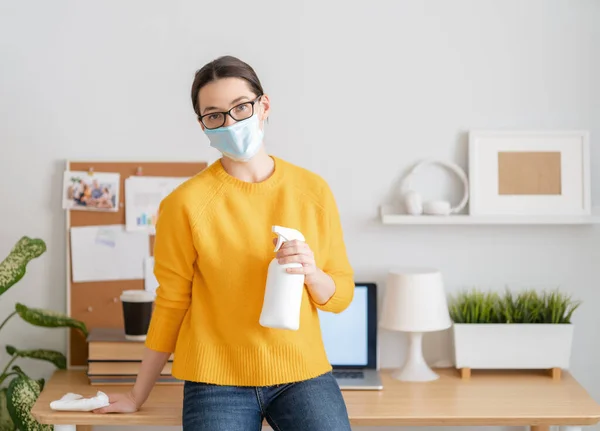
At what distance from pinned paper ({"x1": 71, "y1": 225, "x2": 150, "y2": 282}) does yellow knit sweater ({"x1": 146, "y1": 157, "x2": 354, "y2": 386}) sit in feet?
1.88

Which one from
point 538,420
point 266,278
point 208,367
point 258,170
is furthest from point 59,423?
point 538,420

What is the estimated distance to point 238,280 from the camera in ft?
5.63

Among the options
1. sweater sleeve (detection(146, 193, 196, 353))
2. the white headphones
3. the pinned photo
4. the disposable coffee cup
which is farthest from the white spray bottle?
the pinned photo

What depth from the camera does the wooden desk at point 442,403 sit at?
1.90 meters

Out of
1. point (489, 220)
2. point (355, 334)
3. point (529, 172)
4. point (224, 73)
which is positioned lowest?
point (355, 334)

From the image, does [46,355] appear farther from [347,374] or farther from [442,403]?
[442,403]

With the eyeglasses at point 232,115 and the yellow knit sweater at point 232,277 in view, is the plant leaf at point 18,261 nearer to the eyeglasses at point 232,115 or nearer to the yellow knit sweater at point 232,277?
the yellow knit sweater at point 232,277

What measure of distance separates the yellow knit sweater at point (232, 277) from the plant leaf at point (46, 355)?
60 cm

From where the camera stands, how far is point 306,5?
231 centimetres

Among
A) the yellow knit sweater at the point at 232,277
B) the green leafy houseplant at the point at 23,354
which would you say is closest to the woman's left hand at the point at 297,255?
the yellow knit sweater at the point at 232,277

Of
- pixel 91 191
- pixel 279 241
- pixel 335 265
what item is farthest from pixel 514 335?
pixel 91 191

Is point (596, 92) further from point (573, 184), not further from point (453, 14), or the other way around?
point (453, 14)

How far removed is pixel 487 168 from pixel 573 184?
0.83 ft

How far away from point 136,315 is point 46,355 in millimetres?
326
